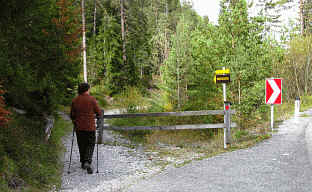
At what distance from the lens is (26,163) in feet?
18.9

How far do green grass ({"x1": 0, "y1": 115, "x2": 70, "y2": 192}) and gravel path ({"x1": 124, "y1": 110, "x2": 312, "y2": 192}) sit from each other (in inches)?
66.9

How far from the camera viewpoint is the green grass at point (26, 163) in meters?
5.01

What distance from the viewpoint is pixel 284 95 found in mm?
25609

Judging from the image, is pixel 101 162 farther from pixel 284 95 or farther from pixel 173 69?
pixel 284 95

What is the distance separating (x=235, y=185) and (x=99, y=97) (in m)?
26.8

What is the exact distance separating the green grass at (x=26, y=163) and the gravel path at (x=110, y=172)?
1.02 ft

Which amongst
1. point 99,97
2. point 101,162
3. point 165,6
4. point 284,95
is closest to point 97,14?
point 165,6

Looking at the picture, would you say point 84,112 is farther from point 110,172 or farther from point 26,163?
point 26,163

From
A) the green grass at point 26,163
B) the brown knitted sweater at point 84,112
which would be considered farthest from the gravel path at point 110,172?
the brown knitted sweater at point 84,112

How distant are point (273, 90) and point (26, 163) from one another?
9.17 meters

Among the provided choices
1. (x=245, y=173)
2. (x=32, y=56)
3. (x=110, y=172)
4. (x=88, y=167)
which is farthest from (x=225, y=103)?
(x=32, y=56)

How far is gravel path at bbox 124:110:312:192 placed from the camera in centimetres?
524

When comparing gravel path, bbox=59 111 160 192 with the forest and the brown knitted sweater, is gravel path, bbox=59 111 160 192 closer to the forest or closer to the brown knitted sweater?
the brown knitted sweater

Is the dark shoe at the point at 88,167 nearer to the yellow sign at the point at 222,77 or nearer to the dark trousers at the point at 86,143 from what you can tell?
the dark trousers at the point at 86,143
